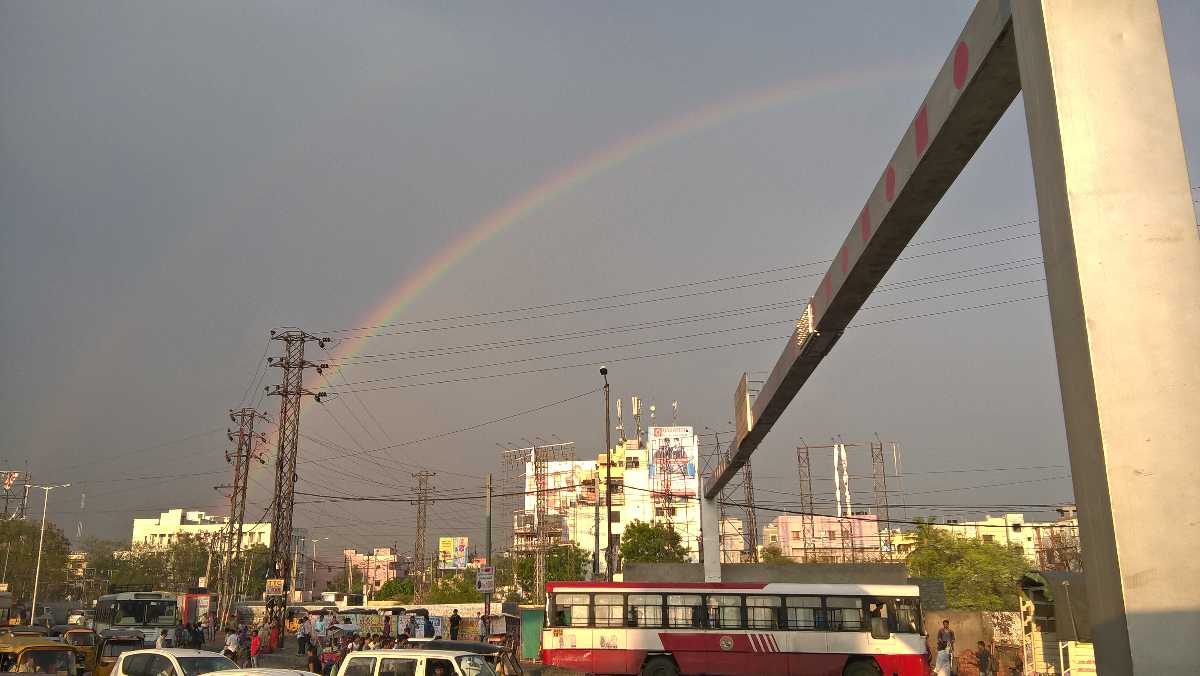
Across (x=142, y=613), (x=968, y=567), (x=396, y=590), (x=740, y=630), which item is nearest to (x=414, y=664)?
(x=740, y=630)

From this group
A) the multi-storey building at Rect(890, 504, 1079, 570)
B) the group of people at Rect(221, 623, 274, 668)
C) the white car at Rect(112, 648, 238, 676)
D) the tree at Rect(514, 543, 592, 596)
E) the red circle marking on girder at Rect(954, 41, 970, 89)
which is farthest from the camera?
the tree at Rect(514, 543, 592, 596)

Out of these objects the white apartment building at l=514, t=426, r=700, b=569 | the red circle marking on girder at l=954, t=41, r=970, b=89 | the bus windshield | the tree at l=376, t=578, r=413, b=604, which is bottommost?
the tree at l=376, t=578, r=413, b=604

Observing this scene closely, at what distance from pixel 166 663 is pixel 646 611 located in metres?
13.9

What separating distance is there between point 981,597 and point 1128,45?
58.2m

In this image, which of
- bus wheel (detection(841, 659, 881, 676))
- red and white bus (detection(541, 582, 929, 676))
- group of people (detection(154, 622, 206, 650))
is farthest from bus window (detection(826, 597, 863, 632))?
group of people (detection(154, 622, 206, 650))

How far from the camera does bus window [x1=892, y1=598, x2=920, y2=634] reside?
24469 millimetres

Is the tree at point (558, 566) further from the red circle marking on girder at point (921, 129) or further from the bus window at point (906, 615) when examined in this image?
the red circle marking on girder at point (921, 129)

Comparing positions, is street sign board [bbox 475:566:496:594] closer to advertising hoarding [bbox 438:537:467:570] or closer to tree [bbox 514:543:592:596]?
tree [bbox 514:543:592:596]

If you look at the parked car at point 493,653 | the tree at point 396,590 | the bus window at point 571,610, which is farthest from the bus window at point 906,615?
the tree at point 396,590

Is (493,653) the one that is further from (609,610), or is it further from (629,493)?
(629,493)

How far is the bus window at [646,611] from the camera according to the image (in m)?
25.5

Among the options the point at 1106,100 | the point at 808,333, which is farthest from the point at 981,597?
the point at 1106,100

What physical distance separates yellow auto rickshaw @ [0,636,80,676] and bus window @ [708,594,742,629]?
52.4ft

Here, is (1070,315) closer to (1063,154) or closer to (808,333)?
(1063,154)
